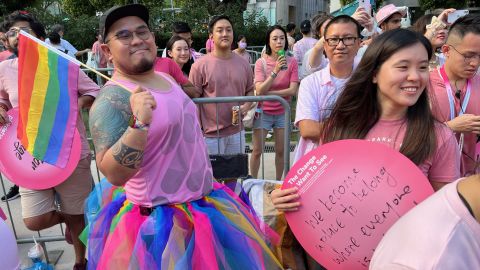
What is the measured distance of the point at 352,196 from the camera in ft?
5.25

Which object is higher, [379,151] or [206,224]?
[379,151]

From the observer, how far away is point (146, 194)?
1859mm

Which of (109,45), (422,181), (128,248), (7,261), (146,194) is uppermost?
(109,45)

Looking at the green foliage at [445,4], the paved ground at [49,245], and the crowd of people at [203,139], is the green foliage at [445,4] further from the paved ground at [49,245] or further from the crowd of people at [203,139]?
the paved ground at [49,245]

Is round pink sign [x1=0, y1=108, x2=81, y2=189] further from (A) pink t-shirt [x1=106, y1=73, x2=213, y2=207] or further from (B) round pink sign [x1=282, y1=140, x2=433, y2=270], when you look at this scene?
(B) round pink sign [x1=282, y1=140, x2=433, y2=270]

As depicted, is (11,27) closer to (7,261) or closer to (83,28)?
(7,261)

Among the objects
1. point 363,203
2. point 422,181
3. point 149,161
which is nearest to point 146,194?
point 149,161

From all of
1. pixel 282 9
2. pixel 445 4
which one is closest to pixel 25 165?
pixel 445 4

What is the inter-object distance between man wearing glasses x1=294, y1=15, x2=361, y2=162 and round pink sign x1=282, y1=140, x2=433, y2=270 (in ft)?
2.25

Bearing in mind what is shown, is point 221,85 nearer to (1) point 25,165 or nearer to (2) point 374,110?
(1) point 25,165

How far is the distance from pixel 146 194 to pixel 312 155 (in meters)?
0.79

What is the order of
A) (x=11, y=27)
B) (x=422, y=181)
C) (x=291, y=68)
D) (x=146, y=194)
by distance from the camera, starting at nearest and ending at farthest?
(x=422, y=181) < (x=146, y=194) < (x=11, y=27) < (x=291, y=68)

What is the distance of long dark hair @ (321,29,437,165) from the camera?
5.59 ft

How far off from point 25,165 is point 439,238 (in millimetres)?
2669
